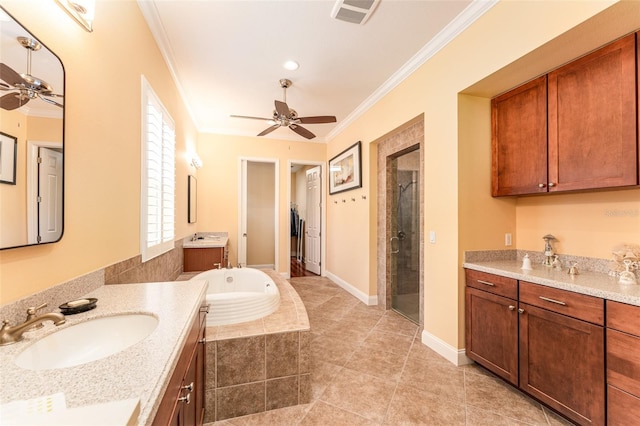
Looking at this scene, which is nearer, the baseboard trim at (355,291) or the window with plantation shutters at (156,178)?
the window with plantation shutters at (156,178)

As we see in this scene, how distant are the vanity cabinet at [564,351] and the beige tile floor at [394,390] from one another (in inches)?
8.2

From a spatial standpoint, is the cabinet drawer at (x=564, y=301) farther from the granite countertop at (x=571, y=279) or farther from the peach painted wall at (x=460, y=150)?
the peach painted wall at (x=460, y=150)

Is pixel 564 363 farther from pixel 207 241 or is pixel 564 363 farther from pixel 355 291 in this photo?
pixel 207 241

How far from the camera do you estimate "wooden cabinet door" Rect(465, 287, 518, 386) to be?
1.96m

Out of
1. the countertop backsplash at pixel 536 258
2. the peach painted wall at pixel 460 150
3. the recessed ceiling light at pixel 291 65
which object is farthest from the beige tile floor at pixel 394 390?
the recessed ceiling light at pixel 291 65

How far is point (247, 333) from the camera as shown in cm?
179

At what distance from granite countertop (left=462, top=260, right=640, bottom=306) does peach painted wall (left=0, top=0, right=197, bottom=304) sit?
2.63 meters

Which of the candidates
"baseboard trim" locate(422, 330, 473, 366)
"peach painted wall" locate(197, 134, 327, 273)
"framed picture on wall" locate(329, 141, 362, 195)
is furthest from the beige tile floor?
"peach painted wall" locate(197, 134, 327, 273)

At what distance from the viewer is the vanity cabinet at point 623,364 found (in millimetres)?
1349

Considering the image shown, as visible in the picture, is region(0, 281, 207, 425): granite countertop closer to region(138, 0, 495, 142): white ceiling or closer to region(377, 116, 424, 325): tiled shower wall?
region(138, 0, 495, 142): white ceiling

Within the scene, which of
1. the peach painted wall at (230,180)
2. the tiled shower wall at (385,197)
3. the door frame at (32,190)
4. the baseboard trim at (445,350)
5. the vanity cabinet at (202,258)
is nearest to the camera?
the door frame at (32,190)

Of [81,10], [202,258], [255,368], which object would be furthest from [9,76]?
[202,258]

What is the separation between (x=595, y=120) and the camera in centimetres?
173

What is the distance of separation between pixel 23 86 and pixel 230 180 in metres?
4.19
